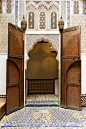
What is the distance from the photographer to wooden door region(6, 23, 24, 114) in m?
2.53

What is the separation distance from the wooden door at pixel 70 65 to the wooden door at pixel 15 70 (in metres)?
1.11

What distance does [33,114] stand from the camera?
2504mm

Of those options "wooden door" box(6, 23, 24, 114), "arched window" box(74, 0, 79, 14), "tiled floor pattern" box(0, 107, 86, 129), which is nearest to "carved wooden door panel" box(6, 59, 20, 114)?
"wooden door" box(6, 23, 24, 114)

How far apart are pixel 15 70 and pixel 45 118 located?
1313 mm

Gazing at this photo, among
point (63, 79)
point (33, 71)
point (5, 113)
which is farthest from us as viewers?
point (33, 71)

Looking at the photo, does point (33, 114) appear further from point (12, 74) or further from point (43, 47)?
point (43, 47)

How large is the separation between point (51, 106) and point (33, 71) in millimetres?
2069

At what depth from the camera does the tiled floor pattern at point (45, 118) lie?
2.08 meters

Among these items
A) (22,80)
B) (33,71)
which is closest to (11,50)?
(22,80)

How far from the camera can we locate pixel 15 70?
2.73 m

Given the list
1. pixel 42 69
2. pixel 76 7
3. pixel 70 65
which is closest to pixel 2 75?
pixel 70 65

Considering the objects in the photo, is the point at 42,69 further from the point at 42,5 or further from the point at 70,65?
the point at 42,5

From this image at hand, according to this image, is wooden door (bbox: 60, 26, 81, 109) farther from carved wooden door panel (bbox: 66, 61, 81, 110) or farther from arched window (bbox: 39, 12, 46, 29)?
arched window (bbox: 39, 12, 46, 29)

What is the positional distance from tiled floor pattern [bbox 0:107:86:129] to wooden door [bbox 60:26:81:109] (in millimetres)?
301
